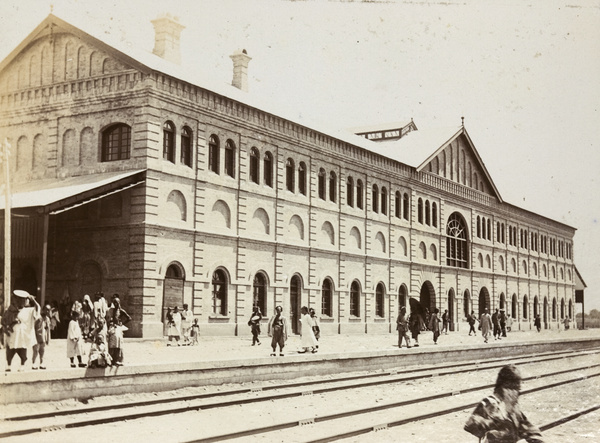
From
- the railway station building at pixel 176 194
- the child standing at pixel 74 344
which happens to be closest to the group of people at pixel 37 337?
the child standing at pixel 74 344

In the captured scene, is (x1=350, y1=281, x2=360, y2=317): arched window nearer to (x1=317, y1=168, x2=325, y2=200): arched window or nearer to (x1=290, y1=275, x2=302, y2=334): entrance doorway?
(x1=290, y1=275, x2=302, y2=334): entrance doorway

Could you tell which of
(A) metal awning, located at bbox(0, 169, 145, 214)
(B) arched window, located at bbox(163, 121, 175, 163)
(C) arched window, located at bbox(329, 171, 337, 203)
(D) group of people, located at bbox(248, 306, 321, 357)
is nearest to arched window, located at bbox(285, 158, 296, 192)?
(C) arched window, located at bbox(329, 171, 337, 203)

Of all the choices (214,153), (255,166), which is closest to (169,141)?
(214,153)

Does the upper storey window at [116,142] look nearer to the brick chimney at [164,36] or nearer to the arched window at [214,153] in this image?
the arched window at [214,153]

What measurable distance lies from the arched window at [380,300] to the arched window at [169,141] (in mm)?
17726

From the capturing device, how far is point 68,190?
25.6m

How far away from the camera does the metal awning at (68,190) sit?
23.9m

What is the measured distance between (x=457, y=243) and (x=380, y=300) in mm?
11819

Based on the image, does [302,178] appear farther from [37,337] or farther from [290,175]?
[37,337]

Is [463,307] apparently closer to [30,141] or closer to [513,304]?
[513,304]

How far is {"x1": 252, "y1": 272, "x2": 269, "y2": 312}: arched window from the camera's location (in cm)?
3294

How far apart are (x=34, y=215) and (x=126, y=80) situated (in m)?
6.74

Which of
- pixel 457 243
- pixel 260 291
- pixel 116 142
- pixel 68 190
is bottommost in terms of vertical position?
pixel 260 291

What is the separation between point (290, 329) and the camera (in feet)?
116
